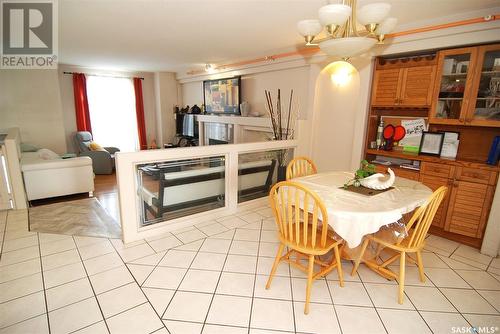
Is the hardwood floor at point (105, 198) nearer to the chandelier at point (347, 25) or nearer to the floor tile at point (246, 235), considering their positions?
the floor tile at point (246, 235)

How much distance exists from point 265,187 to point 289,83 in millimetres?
1931

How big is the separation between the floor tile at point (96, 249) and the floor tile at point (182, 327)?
1.22 meters

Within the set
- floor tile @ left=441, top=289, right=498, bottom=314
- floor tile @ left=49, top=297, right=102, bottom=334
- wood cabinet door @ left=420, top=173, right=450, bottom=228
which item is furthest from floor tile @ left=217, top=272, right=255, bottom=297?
wood cabinet door @ left=420, top=173, right=450, bottom=228

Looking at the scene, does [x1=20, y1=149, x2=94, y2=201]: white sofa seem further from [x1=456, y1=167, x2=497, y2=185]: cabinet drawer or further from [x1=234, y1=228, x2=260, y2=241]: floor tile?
[x1=456, y1=167, x2=497, y2=185]: cabinet drawer

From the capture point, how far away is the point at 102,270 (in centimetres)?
225

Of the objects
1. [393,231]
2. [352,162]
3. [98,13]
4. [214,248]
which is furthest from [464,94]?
[98,13]

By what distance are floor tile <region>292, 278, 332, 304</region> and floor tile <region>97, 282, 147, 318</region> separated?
1.16m

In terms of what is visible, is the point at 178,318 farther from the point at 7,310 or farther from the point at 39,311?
the point at 7,310

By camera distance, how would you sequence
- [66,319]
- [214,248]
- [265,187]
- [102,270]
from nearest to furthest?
1. [66,319]
2. [102,270]
3. [214,248]
4. [265,187]

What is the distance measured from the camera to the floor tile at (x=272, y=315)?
1702 mm

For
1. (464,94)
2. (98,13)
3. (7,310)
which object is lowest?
(7,310)

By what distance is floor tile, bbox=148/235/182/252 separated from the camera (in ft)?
8.63

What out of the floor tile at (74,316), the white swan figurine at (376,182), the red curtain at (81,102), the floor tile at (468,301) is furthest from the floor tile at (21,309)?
the red curtain at (81,102)

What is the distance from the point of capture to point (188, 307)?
184 cm
